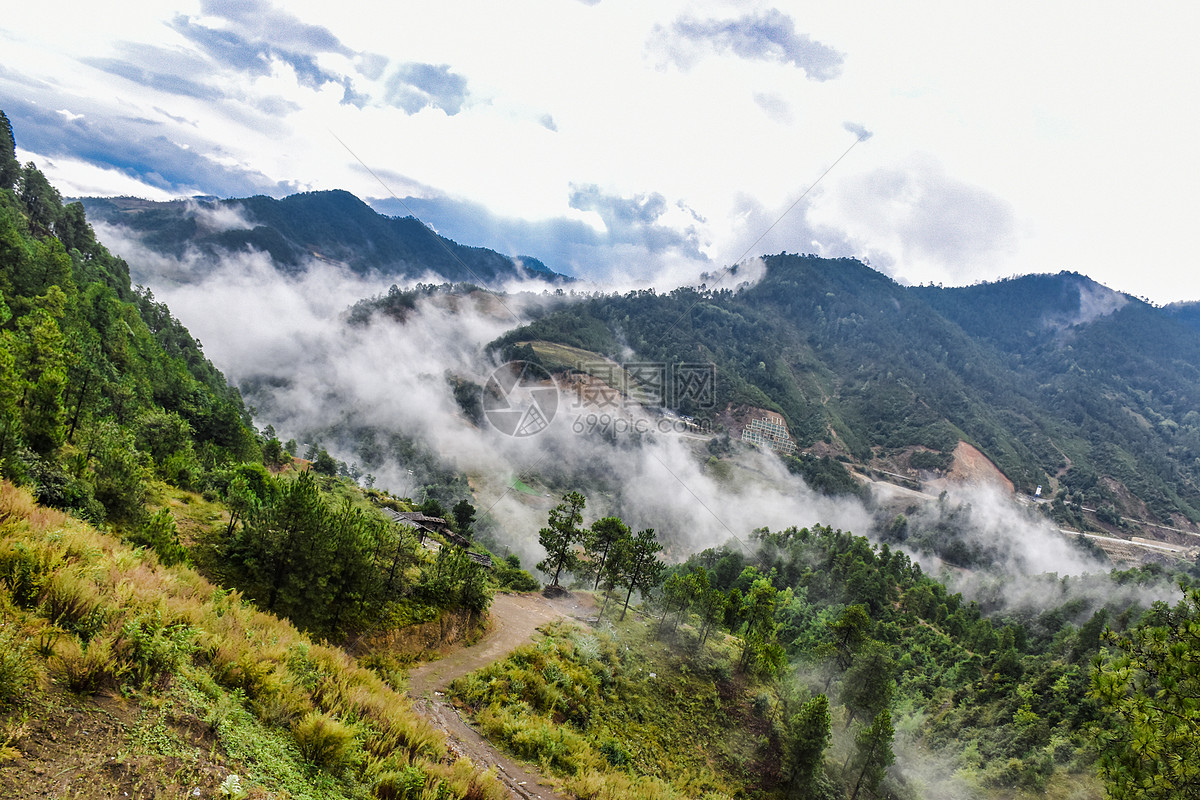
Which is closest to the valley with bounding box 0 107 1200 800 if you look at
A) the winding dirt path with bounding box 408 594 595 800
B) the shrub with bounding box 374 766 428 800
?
the shrub with bounding box 374 766 428 800

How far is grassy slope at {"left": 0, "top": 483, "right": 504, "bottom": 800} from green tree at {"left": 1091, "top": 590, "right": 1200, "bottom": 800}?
12701 mm

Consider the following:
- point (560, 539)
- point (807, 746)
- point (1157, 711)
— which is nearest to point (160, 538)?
point (1157, 711)

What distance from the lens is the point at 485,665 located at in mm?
23984

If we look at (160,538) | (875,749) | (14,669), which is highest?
(14,669)

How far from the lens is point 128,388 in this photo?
140ft

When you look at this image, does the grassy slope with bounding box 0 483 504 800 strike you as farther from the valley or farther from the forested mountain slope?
the forested mountain slope

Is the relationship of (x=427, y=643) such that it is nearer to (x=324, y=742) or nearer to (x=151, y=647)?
(x=324, y=742)

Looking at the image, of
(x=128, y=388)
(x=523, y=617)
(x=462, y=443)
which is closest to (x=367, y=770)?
(x=523, y=617)

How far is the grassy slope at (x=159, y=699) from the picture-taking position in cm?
534

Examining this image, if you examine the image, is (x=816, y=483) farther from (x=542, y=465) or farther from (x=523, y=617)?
(x=523, y=617)

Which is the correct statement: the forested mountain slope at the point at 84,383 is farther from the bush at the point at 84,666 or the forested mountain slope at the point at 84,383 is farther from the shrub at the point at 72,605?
the bush at the point at 84,666

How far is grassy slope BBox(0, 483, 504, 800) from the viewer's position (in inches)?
210

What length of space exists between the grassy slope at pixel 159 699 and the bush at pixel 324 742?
2 cm

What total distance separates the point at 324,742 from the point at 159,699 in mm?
2592
